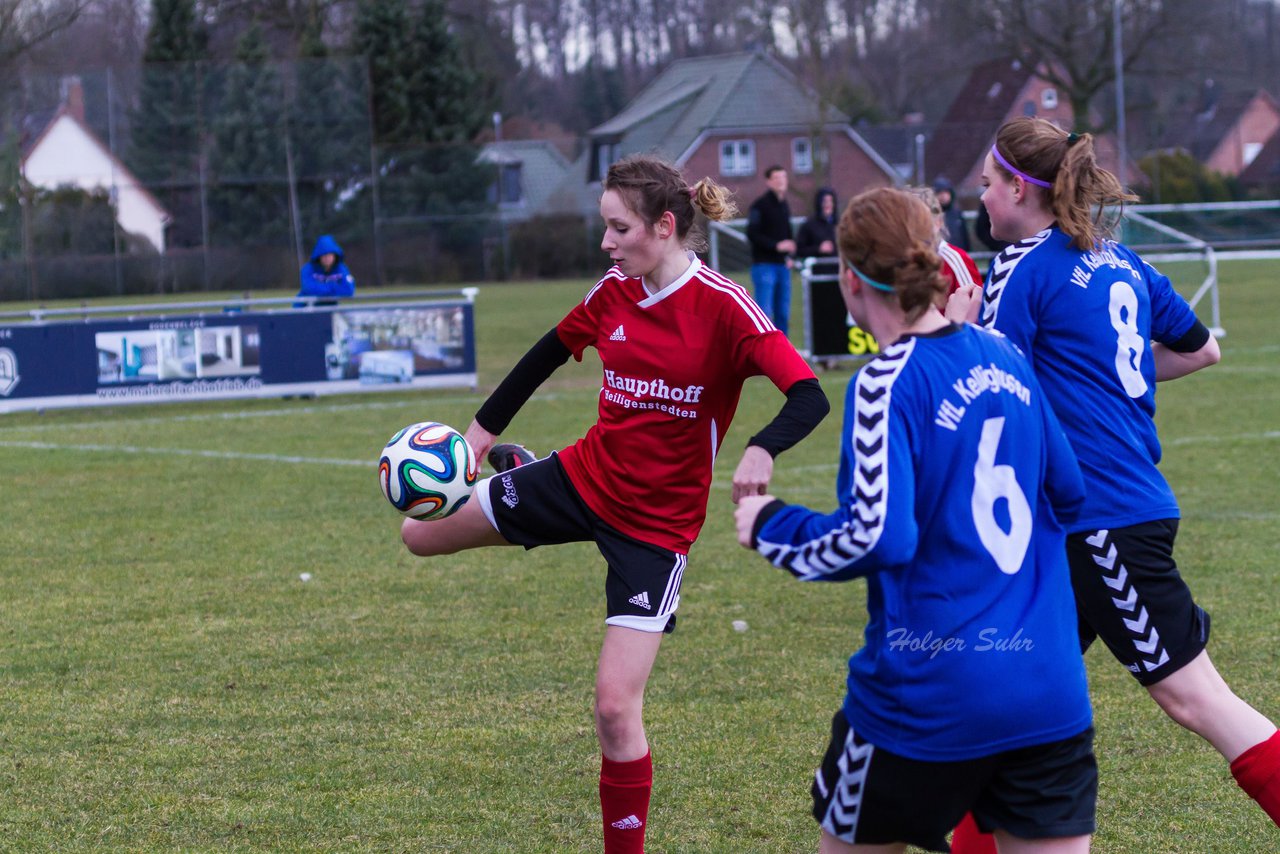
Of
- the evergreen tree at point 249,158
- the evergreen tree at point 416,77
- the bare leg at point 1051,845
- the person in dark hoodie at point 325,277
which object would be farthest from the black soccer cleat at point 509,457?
the evergreen tree at point 416,77

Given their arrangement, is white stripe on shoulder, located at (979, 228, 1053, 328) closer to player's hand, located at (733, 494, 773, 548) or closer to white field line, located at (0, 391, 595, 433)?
player's hand, located at (733, 494, 773, 548)

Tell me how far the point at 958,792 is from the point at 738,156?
56.5 m

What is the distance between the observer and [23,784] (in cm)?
468

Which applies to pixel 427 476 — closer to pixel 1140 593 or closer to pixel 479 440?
pixel 479 440

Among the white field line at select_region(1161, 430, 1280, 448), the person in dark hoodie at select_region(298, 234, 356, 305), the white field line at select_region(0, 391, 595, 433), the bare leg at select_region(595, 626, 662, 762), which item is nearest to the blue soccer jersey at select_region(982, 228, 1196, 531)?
the bare leg at select_region(595, 626, 662, 762)

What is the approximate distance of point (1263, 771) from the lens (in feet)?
11.7

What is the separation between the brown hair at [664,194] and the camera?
4137 millimetres

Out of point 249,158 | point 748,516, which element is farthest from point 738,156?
point 748,516

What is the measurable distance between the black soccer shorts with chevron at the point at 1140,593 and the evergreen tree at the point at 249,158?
34.6 metres

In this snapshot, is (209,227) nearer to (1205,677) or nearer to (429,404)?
(429,404)

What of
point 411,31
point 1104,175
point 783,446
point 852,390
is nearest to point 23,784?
point 783,446

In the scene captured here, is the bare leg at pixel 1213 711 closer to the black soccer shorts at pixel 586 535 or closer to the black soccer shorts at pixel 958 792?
the black soccer shorts at pixel 958 792

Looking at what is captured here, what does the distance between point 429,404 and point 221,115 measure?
77.4 ft

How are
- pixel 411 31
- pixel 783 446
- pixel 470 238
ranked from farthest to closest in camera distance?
1. pixel 411 31
2. pixel 470 238
3. pixel 783 446
